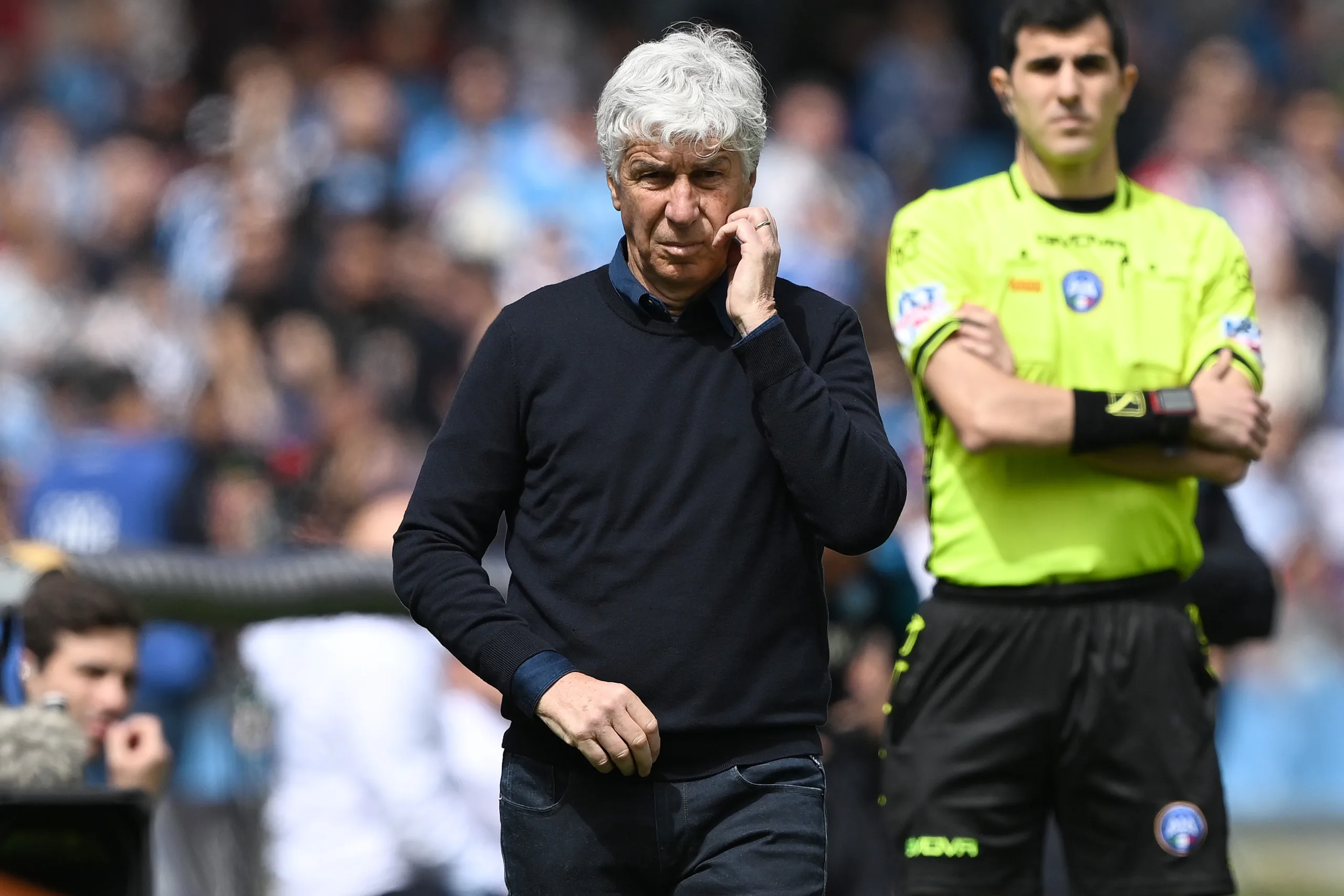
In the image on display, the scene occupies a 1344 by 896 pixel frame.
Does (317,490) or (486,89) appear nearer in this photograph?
(317,490)

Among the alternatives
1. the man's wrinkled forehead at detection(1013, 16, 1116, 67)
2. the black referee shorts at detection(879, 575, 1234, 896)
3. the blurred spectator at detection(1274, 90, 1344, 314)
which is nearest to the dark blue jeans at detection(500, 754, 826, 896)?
the black referee shorts at detection(879, 575, 1234, 896)

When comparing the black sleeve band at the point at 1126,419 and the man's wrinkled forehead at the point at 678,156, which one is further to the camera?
the black sleeve band at the point at 1126,419

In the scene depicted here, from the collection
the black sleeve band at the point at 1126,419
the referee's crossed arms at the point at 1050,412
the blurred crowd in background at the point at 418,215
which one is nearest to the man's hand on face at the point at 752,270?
the referee's crossed arms at the point at 1050,412

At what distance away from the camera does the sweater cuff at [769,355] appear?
316cm

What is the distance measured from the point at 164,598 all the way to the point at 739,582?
9.91 ft

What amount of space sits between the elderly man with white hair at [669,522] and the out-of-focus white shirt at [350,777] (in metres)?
2.64

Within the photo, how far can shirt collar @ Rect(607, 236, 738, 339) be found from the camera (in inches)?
132

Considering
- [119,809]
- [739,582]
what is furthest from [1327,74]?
[119,809]

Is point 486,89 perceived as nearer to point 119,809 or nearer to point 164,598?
point 164,598

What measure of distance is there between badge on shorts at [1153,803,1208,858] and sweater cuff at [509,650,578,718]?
178cm

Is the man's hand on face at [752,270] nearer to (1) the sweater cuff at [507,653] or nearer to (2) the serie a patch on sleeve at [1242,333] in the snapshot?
(1) the sweater cuff at [507,653]

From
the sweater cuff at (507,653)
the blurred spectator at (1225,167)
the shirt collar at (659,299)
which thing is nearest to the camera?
the sweater cuff at (507,653)

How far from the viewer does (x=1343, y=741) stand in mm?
9219

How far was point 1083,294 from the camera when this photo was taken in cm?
445
